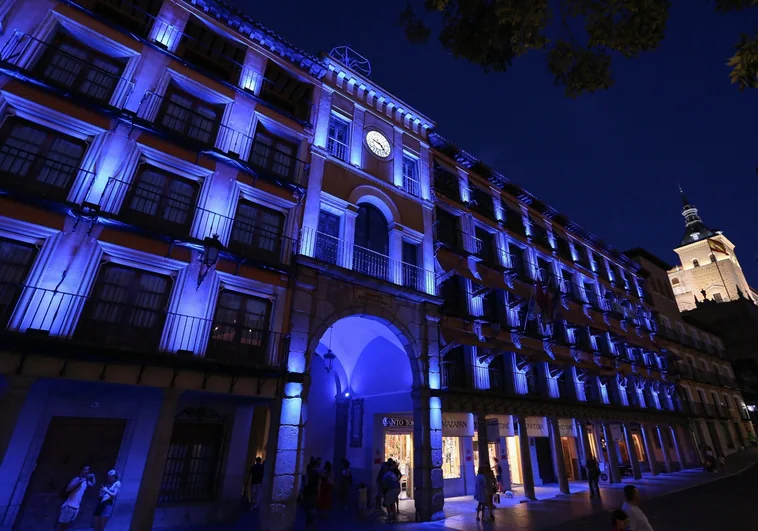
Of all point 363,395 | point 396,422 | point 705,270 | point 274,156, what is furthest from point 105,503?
point 705,270

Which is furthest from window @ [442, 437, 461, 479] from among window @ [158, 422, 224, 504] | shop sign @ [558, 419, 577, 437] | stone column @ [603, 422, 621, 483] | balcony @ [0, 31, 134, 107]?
balcony @ [0, 31, 134, 107]

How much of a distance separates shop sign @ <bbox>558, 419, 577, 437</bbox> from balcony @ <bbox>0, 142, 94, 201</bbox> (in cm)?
2386

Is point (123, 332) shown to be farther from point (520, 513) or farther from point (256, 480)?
point (520, 513)

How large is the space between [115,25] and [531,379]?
23535 millimetres

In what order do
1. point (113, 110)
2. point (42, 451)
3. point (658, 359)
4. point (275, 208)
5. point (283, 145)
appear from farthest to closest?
point (658, 359)
point (283, 145)
point (275, 208)
point (113, 110)
point (42, 451)

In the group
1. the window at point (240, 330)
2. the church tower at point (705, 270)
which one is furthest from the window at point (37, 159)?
the church tower at point (705, 270)

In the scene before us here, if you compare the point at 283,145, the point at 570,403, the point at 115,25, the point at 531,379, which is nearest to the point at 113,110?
the point at 115,25

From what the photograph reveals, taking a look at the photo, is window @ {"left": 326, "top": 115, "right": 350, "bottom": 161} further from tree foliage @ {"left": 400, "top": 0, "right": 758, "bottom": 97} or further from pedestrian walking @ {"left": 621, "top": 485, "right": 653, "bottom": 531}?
pedestrian walking @ {"left": 621, "top": 485, "right": 653, "bottom": 531}

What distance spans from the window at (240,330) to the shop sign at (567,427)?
17.3 metres

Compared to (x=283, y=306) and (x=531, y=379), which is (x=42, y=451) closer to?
(x=283, y=306)

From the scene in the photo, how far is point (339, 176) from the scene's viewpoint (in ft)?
51.6

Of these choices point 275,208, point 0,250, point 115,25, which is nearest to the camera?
point 0,250

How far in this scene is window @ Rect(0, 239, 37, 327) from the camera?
8745 millimetres

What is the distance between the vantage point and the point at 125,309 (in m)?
10.2
